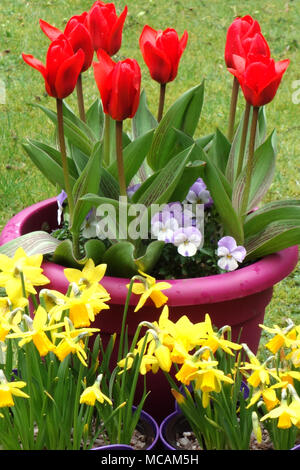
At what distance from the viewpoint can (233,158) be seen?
2039 millimetres

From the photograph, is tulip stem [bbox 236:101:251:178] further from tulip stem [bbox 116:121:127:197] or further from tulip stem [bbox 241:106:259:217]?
tulip stem [bbox 116:121:127:197]

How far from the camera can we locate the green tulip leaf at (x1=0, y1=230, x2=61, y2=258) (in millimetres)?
1836

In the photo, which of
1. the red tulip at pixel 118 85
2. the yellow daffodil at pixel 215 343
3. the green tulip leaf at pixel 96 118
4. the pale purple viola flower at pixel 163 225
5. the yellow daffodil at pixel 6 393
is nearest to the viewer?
the yellow daffodil at pixel 6 393

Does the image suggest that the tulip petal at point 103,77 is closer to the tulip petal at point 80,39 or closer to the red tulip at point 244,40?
the tulip petal at point 80,39

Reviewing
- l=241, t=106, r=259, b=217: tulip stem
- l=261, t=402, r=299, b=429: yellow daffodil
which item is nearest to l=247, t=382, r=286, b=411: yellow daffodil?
l=261, t=402, r=299, b=429: yellow daffodil

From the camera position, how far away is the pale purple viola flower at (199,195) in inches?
77.7

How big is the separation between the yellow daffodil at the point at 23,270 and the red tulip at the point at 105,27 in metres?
0.69

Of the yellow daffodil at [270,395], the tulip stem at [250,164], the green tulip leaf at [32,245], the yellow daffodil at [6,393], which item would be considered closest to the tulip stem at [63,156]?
the green tulip leaf at [32,245]

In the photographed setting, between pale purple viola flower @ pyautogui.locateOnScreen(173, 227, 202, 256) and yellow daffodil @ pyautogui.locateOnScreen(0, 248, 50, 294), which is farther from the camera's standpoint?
pale purple viola flower @ pyautogui.locateOnScreen(173, 227, 202, 256)

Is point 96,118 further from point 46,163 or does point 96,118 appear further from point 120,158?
point 120,158

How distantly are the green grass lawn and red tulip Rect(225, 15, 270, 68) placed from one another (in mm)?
1005

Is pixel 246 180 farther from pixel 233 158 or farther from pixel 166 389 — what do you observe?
pixel 166 389

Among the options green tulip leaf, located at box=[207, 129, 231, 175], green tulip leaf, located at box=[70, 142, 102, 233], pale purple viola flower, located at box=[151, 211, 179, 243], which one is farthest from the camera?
green tulip leaf, located at box=[207, 129, 231, 175]

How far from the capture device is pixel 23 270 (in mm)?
1532
